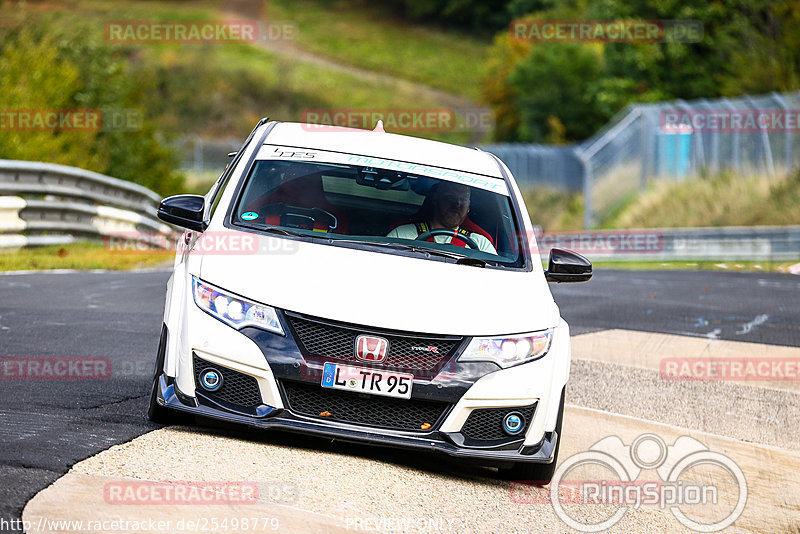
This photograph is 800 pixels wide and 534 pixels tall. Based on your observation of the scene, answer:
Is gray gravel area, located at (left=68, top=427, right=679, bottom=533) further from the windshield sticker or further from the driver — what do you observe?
the windshield sticker

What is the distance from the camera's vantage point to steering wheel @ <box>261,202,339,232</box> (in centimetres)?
714

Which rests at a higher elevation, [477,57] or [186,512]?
[186,512]

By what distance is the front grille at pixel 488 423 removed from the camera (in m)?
6.17

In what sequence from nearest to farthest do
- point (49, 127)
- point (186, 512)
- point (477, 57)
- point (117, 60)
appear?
1. point (186, 512)
2. point (49, 127)
3. point (117, 60)
4. point (477, 57)

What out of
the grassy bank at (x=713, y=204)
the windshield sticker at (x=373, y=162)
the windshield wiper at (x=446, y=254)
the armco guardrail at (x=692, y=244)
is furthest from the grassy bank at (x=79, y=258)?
the grassy bank at (x=713, y=204)

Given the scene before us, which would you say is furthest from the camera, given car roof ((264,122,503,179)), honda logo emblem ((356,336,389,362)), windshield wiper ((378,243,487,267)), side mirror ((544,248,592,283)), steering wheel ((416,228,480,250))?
car roof ((264,122,503,179))

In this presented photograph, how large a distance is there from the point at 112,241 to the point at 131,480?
1537 cm

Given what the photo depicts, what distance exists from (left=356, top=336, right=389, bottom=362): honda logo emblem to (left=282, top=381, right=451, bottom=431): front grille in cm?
20

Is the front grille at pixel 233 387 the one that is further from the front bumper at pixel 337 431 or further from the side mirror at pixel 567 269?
the side mirror at pixel 567 269

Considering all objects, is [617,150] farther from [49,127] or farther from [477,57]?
[477,57]

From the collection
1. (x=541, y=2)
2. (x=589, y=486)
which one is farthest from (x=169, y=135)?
(x=541, y=2)

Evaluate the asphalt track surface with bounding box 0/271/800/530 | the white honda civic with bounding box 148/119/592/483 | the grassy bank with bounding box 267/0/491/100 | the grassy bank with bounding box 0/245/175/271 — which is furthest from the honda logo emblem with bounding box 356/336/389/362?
the grassy bank with bounding box 267/0/491/100

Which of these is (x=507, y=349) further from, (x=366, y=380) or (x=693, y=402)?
(x=693, y=402)

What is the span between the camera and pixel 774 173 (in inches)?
Result: 1214
